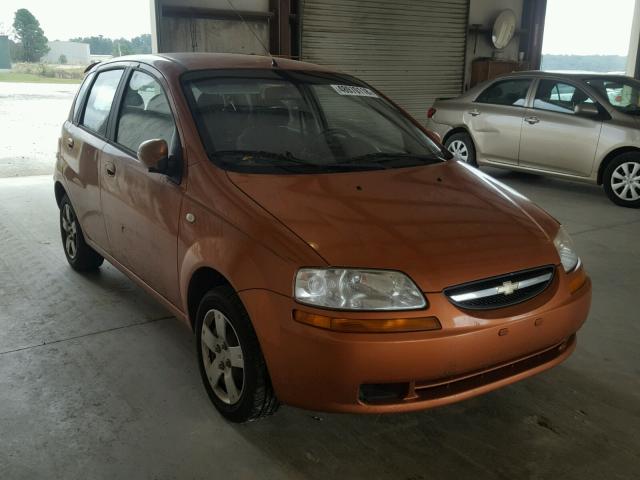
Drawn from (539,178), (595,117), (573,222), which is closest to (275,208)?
(573,222)

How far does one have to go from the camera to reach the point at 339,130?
117 inches

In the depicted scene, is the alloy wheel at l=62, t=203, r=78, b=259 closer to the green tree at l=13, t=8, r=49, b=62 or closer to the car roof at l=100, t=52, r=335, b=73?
the car roof at l=100, t=52, r=335, b=73

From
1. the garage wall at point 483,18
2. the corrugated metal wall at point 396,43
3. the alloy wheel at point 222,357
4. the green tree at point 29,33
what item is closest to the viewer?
the alloy wheel at point 222,357

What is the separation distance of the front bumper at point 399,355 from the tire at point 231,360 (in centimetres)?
10

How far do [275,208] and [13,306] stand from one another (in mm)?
2202

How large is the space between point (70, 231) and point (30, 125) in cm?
945

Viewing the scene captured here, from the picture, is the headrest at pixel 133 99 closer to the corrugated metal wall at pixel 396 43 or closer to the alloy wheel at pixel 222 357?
the alloy wheel at pixel 222 357

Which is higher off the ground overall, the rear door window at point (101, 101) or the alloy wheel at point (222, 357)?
the rear door window at point (101, 101)

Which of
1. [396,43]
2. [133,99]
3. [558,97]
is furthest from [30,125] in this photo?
[133,99]

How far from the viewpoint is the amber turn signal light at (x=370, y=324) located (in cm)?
195

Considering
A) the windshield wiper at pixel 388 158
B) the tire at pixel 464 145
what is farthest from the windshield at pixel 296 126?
the tire at pixel 464 145

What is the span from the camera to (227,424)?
95.3 inches

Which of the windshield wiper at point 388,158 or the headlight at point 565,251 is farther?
the windshield wiper at point 388,158

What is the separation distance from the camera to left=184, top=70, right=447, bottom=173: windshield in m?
2.63
